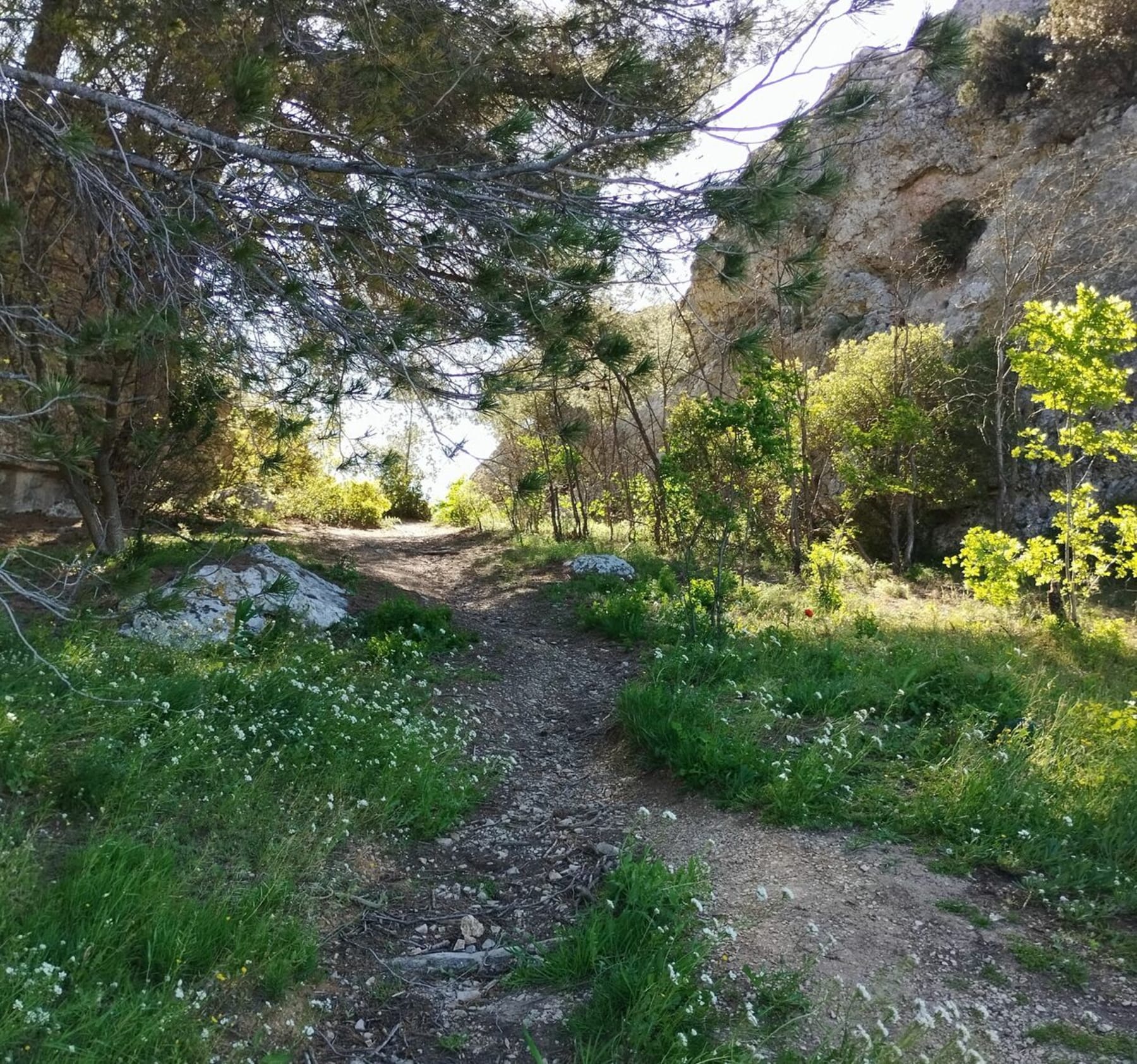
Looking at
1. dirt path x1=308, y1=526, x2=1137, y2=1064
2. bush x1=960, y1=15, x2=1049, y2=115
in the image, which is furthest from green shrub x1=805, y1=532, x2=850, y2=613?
bush x1=960, y1=15, x2=1049, y2=115

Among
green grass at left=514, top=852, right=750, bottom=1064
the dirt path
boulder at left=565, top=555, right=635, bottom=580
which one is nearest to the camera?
green grass at left=514, top=852, right=750, bottom=1064

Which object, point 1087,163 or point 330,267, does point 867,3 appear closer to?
point 330,267

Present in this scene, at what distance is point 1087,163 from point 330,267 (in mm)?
15306

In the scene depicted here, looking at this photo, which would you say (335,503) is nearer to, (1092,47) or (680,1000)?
(680,1000)

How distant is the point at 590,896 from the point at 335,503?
14265 mm

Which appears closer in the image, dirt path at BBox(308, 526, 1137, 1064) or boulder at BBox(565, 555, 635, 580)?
dirt path at BBox(308, 526, 1137, 1064)

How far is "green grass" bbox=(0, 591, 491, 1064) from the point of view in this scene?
229 cm

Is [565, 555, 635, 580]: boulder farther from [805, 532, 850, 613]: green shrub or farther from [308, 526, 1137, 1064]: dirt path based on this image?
[308, 526, 1137, 1064]: dirt path

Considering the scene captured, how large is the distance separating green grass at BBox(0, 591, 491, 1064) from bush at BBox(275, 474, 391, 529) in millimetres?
9720

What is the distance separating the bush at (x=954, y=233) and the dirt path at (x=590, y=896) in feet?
55.0

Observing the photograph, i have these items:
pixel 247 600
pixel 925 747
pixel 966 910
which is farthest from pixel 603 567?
pixel 966 910

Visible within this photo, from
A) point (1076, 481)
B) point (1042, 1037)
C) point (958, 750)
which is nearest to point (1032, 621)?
point (958, 750)

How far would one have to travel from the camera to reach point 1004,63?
17859mm

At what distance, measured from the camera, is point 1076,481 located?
488 inches
